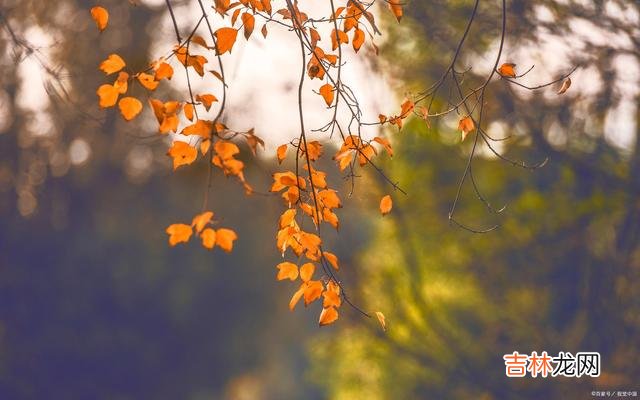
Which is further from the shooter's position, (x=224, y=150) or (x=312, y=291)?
(x=312, y=291)

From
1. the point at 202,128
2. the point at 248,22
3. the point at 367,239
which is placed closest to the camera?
the point at 202,128

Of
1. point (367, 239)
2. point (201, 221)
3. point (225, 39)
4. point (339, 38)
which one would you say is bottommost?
point (201, 221)

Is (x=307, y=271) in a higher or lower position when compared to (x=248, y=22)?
lower

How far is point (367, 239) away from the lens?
1016 centimetres

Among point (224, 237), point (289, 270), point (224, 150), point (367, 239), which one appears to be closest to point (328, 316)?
point (289, 270)

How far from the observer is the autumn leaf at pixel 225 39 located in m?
1.73

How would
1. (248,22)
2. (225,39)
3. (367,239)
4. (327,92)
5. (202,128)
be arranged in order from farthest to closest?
(367,239), (327,92), (248,22), (225,39), (202,128)

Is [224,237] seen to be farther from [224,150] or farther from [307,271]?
[307,271]

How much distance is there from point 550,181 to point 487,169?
481 mm

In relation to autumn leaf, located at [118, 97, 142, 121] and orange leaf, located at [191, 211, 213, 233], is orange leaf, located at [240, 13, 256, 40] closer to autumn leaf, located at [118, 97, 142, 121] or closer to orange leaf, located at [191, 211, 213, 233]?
autumn leaf, located at [118, 97, 142, 121]

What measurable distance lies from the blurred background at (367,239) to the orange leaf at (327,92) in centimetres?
49

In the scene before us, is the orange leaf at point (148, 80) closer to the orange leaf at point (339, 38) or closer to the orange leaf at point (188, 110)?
the orange leaf at point (188, 110)

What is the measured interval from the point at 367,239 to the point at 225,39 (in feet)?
27.8

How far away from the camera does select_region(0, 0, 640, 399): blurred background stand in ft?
17.5
